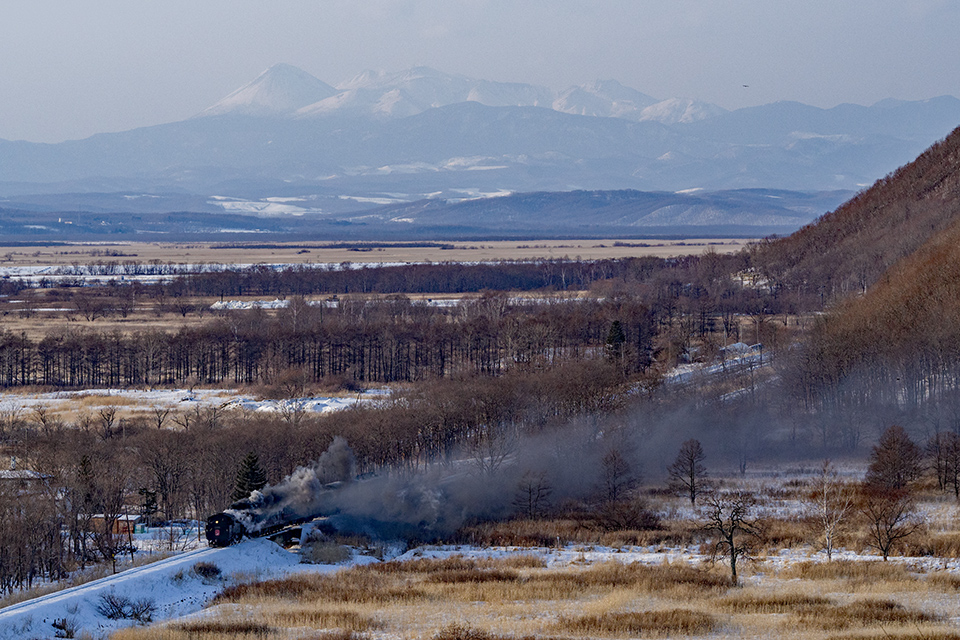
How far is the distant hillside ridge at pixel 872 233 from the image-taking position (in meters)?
116

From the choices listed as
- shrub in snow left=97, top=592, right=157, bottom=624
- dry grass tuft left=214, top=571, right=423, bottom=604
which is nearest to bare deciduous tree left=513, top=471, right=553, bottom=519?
dry grass tuft left=214, top=571, right=423, bottom=604

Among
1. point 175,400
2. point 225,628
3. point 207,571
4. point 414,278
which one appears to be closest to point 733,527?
point 225,628

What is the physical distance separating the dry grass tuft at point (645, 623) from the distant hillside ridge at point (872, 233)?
83.9 meters

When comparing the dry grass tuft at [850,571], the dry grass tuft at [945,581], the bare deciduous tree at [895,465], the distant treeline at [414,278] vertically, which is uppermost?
the distant treeline at [414,278]

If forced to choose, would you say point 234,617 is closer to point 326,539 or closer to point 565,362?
point 326,539

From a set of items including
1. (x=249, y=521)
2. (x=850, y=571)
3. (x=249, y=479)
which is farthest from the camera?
(x=249, y=479)

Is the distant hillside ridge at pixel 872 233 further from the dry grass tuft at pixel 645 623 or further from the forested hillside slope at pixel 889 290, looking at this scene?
the dry grass tuft at pixel 645 623

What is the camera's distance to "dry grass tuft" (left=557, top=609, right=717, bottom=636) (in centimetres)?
3241

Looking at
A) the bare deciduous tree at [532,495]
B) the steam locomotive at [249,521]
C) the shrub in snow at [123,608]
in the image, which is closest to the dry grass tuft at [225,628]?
the shrub in snow at [123,608]

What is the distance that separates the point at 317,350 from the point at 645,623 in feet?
243

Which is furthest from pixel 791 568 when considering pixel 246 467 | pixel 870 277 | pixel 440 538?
pixel 870 277

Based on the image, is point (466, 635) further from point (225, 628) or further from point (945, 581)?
point (945, 581)

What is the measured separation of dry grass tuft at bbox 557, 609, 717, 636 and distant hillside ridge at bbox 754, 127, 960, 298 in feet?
275

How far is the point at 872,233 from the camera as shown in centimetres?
13088
